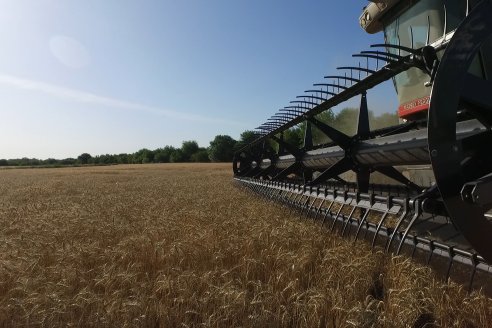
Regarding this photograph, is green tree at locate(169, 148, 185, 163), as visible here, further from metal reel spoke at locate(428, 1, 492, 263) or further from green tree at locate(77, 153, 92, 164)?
metal reel spoke at locate(428, 1, 492, 263)

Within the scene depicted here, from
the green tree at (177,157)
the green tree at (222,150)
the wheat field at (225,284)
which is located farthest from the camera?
the green tree at (177,157)

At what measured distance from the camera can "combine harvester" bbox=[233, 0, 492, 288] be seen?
1.88m

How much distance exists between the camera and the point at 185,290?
2.28 m

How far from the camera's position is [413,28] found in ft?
15.9

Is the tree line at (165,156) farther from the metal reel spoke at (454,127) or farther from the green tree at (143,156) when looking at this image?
the metal reel spoke at (454,127)

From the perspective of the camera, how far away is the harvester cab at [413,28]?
4.14 meters

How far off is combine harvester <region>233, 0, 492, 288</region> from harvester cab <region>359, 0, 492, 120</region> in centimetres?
1

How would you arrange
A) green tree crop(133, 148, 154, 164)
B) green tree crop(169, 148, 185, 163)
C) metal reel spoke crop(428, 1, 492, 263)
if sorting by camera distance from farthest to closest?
1. green tree crop(133, 148, 154, 164)
2. green tree crop(169, 148, 185, 163)
3. metal reel spoke crop(428, 1, 492, 263)

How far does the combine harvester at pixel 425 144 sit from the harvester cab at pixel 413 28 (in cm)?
1

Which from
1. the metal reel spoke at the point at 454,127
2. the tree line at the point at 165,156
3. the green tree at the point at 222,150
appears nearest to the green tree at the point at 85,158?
the tree line at the point at 165,156

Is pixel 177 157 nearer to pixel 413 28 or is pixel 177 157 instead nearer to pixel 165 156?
pixel 165 156

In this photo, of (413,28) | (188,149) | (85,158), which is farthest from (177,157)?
(413,28)

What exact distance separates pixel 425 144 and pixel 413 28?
2485 millimetres

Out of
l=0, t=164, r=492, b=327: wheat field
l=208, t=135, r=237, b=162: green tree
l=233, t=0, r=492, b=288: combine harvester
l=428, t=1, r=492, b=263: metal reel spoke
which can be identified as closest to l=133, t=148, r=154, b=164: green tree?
l=208, t=135, r=237, b=162: green tree
